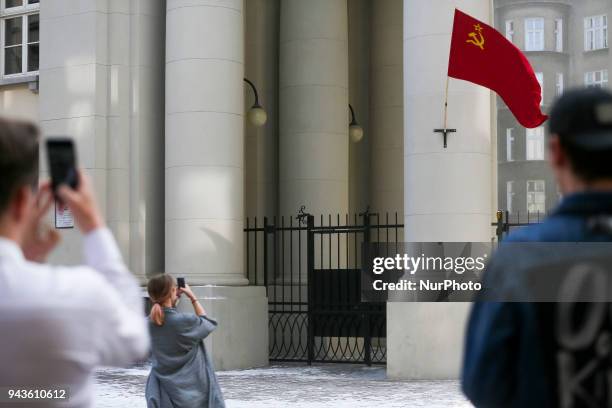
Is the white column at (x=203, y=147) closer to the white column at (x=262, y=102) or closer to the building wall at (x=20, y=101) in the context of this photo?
the white column at (x=262, y=102)

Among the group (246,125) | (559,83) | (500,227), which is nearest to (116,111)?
(246,125)

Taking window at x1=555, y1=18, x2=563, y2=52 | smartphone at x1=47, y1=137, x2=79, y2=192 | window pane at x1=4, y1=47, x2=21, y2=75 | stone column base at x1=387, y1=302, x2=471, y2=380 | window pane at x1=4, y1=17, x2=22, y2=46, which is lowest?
stone column base at x1=387, y1=302, x2=471, y2=380

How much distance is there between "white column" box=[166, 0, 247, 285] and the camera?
1836 cm

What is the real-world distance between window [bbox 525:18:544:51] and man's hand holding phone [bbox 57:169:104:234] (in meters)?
66.0

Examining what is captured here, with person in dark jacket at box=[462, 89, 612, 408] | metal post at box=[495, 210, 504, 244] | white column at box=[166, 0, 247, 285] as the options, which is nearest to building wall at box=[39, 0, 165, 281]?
white column at box=[166, 0, 247, 285]

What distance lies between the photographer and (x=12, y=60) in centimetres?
2239

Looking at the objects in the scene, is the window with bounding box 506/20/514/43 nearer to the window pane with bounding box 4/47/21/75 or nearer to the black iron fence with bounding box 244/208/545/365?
the black iron fence with bounding box 244/208/545/365

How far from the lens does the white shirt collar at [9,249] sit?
2.84m

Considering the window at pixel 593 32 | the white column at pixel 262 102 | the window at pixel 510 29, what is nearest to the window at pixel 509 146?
the window at pixel 510 29

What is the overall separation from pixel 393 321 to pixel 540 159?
2001 inches

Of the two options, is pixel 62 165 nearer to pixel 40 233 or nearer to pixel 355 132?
pixel 40 233

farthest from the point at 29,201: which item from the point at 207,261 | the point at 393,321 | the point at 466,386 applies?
the point at 207,261

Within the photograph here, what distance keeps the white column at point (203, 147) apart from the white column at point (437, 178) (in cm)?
299

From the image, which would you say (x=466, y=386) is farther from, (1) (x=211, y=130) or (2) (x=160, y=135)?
(2) (x=160, y=135)
